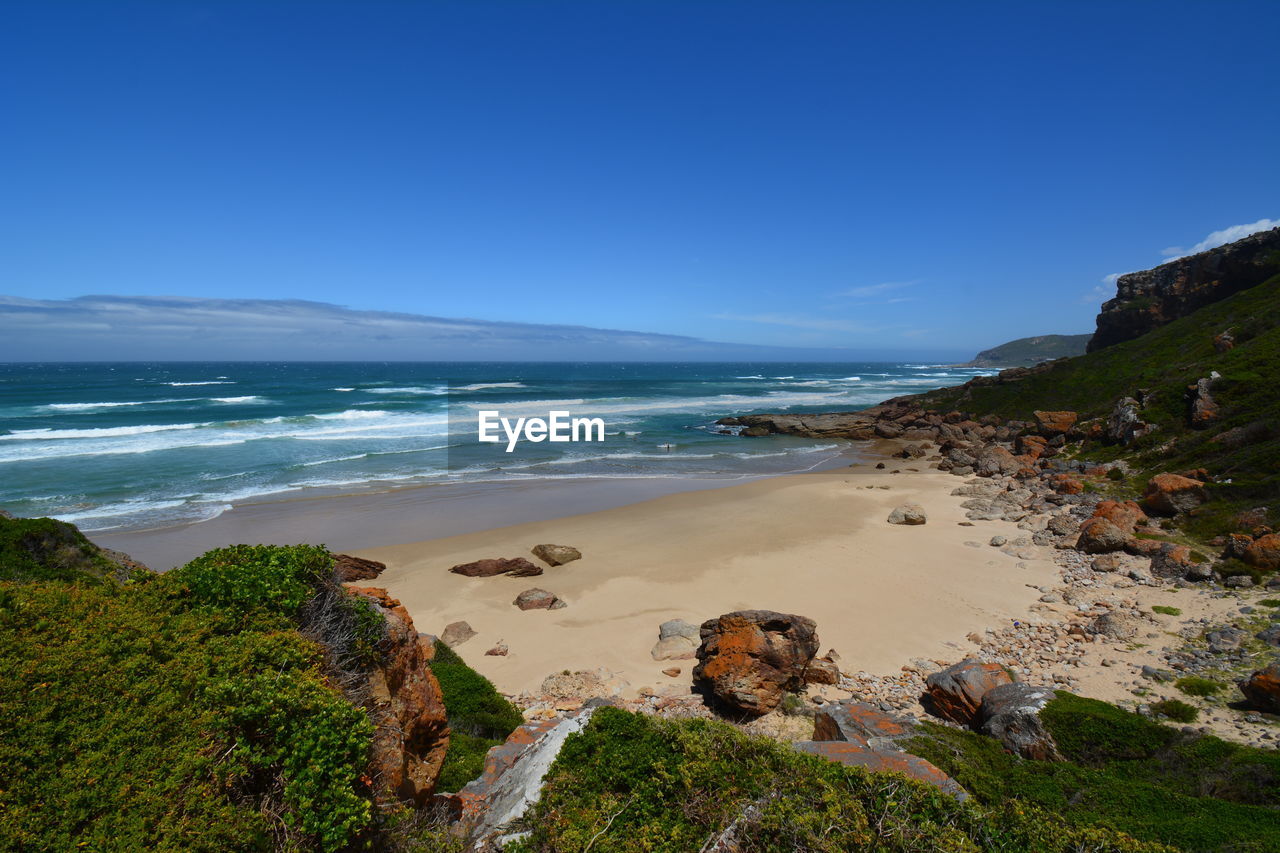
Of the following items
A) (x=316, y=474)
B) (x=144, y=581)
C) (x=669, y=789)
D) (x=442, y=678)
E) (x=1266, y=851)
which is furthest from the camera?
(x=316, y=474)

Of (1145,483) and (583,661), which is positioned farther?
(1145,483)

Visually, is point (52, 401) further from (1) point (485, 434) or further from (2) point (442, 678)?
(2) point (442, 678)

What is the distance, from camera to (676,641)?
10.4 metres

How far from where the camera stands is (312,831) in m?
3.68

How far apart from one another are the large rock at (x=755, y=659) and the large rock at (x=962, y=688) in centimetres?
170

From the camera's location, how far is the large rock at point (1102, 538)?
13.5 metres

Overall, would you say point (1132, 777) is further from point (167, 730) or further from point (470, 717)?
point (167, 730)

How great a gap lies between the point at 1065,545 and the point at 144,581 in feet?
57.8

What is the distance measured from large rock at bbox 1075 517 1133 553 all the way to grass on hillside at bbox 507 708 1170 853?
11.6 m

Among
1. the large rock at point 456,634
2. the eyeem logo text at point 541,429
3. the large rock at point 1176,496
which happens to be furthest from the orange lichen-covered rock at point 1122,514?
the eyeem logo text at point 541,429

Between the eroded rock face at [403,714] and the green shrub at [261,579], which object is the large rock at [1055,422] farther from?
the green shrub at [261,579]

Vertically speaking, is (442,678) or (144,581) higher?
(144,581)

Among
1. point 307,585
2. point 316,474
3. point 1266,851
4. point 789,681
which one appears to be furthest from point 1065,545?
point 316,474

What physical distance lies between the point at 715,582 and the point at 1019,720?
7.16m
